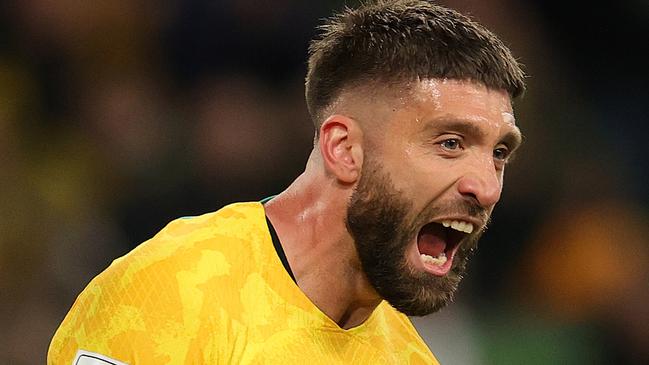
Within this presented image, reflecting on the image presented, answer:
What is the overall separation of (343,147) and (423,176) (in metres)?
0.20

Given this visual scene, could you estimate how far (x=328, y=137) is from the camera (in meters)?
2.36

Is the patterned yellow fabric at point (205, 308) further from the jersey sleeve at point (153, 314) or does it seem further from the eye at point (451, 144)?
the eye at point (451, 144)

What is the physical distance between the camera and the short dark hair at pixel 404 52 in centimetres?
231

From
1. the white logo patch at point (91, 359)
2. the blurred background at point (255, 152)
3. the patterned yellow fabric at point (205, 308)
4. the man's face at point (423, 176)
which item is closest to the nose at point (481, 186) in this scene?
the man's face at point (423, 176)

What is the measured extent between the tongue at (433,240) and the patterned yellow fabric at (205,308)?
0.86ft

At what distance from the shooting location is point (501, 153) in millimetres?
2395

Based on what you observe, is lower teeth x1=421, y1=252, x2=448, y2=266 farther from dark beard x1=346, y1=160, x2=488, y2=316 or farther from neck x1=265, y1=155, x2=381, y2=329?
neck x1=265, y1=155, x2=381, y2=329

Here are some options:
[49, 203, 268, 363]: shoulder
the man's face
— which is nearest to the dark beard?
the man's face

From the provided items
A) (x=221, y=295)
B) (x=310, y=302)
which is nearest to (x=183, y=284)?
(x=221, y=295)

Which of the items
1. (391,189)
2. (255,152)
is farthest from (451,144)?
(255,152)

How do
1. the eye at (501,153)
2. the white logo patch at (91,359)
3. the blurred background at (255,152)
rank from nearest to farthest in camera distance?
the white logo patch at (91,359)
the eye at (501,153)
the blurred background at (255,152)

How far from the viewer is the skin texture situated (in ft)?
7.47

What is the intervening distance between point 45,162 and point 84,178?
0.52 ft

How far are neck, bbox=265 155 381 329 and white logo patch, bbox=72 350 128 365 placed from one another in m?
0.46
